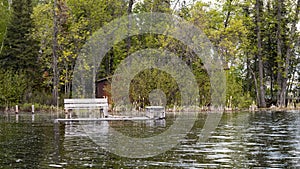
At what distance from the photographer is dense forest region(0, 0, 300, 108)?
126 ft

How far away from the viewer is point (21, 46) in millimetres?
43094

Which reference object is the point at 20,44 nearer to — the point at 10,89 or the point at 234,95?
the point at 10,89

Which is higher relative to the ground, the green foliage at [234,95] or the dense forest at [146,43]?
the dense forest at [146,43]

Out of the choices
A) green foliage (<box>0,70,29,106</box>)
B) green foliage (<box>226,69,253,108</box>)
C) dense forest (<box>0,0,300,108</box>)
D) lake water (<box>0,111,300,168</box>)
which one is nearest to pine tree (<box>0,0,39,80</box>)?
dense forest (<box>0,0,300,108</box>)

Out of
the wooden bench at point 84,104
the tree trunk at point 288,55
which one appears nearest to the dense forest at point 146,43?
the tree trunk at point 288,55

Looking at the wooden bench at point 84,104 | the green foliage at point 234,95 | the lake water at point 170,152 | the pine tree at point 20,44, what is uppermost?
the pine tree at point 20,44

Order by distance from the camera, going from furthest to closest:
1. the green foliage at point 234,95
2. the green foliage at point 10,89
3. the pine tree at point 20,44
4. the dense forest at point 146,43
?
Result: 1. the pine tree at point 20,44
2. the green foliage at point 234,95
3. the dense forest at point 146,43
4. the green foliage at point 10,89

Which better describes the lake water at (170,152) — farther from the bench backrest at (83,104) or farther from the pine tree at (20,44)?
the pine tree at (20,44)

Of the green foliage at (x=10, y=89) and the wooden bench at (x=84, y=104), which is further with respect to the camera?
the green foliage at (x=10, y=89)

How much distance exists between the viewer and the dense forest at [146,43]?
126 ft

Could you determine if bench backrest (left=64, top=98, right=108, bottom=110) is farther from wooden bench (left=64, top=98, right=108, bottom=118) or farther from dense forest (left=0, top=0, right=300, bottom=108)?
dense forest (left=0, top=0, right=300, bottom=108)

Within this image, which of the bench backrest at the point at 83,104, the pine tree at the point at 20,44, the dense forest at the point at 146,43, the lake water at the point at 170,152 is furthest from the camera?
the pine tree at the point at 20,44

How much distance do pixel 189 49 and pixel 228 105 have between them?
515 cm

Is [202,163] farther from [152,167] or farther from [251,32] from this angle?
[251,32]
